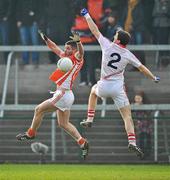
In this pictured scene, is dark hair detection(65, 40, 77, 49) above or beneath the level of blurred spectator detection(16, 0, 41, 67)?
beneath

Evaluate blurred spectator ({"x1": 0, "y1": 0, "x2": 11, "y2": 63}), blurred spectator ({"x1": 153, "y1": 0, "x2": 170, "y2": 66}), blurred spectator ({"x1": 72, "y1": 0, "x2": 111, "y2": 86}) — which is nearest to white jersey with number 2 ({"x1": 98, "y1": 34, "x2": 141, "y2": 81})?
blurred spectator ({"x1": 72, "y1": 0, "x2": 111, "y2": 86})

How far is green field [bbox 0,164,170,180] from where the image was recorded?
22.4 m

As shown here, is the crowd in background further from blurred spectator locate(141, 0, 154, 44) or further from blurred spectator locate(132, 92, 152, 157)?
blurred spectator locate(132, 92, 152, 157)

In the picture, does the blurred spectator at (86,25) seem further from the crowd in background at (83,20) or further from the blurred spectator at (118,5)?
the blurred spectator at (118,5)

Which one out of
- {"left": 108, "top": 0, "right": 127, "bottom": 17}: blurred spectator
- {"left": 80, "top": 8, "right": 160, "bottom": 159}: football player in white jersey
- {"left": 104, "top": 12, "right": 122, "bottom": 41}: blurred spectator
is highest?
{"left": 108, "top": 0, "right": 127, "bottom": 17}: blurred spectator

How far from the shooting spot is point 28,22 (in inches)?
1167

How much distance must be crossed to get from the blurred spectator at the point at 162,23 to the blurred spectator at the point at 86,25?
3.96ft

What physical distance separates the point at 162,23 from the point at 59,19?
258cm

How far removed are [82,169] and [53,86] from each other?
425 centimetres

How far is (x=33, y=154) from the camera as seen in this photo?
28.0 metres

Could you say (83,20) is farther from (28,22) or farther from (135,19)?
(28,22)

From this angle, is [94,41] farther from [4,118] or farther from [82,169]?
[82,169]

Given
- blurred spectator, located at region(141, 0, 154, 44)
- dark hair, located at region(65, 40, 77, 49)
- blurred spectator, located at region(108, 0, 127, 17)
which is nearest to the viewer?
dark hair, located at region(65, 40, 77, 49)

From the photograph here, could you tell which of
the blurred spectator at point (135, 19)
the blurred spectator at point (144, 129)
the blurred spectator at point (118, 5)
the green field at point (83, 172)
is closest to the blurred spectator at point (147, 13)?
the blurred spectator at point (135, 19)
